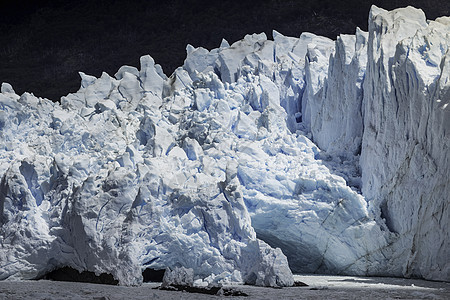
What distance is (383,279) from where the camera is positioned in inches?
559

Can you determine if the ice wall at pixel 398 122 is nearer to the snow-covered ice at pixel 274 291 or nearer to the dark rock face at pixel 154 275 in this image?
the snow-covered ice at pixel 274 291

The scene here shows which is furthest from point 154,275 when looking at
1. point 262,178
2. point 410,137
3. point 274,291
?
point 410,137

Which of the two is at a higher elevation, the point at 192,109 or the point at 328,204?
the point at 192,109

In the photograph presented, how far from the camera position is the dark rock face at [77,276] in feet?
45.8

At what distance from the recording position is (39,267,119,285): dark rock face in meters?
14.0

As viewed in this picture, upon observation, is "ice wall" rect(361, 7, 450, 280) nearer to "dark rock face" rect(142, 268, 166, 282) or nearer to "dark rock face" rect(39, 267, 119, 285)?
"dark rock face" rect(142, 268, 166, 282)

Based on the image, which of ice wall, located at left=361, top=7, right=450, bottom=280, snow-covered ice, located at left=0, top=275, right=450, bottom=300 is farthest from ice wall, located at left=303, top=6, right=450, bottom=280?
snow-covered ice, located at left=0, top=275, right=450, bottom=300

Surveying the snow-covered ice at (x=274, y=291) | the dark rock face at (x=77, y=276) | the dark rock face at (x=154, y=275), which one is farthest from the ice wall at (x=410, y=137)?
the dark rock face at (x=77, y=276)

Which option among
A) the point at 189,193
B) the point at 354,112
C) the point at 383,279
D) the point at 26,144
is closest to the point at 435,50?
the point at 354,112

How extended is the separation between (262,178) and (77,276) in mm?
4237

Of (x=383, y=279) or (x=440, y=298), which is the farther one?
(x=383, y=279)

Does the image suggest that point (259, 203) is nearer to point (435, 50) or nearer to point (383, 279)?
point (383, 279)

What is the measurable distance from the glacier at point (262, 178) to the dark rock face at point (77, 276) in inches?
5.7

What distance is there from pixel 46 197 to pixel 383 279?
7261 millimetres
